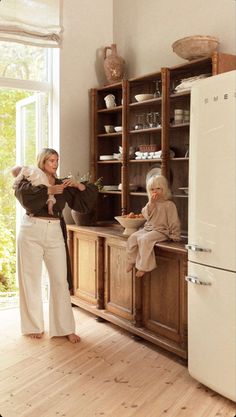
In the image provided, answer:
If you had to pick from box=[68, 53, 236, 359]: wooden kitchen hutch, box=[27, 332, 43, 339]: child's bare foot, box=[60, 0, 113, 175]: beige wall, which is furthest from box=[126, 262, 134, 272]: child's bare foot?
box=[60, 0, 113, 175]: beige wall

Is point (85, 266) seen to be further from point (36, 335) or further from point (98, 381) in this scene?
point (98, 381)

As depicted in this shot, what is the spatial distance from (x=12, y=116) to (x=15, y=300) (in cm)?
185

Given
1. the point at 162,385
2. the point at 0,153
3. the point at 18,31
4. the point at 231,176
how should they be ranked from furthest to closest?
the point at 0,153, the point at 18,31, the point at 162,385, the point at 231,176

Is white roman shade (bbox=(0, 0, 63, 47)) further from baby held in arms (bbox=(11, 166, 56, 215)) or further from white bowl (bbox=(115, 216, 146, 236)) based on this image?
white bowl (bbox=(115, 216, 146, 236))

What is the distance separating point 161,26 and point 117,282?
90.2 inches

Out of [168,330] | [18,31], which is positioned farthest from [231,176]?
[18,31]

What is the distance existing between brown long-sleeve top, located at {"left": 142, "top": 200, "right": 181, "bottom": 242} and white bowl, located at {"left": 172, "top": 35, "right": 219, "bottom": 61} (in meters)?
1.12

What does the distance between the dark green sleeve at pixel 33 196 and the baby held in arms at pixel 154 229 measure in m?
0.73

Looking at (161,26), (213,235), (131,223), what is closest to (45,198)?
(131,223)

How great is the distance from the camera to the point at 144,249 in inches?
136

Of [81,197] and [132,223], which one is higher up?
[81,197]

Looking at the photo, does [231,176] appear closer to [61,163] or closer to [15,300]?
[61,163]

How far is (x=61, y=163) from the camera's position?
4785 mm

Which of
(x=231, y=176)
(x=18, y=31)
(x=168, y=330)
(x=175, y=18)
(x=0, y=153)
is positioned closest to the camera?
(x=231, y=176)
